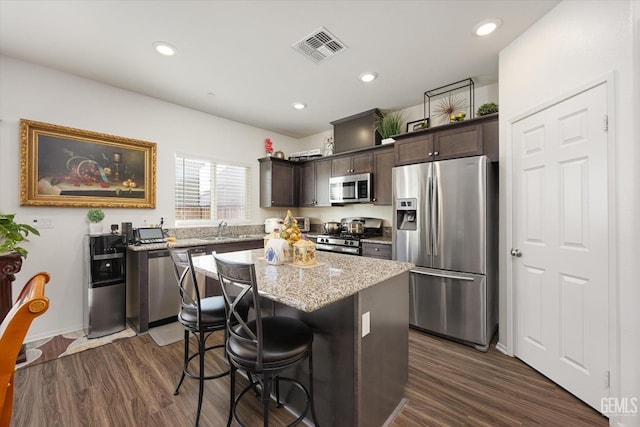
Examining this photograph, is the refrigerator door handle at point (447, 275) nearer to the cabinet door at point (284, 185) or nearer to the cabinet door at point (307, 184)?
the cabinet door at point (307, 184)

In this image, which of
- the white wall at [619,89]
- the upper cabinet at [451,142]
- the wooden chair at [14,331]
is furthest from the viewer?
the upper cabinet at [451,142]

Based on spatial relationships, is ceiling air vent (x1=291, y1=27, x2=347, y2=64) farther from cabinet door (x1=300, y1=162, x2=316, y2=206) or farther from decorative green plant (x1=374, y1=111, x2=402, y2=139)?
cabinet door (x1=300, y1=162, x2=316, y2=206)

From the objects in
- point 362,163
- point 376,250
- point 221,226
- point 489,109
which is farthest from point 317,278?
point 221,226

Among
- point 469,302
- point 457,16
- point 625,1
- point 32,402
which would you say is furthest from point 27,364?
point 625,1

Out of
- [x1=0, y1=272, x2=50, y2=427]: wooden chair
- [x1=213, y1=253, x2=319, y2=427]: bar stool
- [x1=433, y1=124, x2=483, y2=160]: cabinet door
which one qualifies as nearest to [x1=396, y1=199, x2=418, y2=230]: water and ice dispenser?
[x1=433, y1=124, x2=483, y2=160]: cabinet door

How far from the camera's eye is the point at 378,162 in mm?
3906

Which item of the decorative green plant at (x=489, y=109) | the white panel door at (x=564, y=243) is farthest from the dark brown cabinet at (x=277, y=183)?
the white panel door at (x=564, y=243)

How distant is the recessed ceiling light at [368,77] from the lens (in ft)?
9.79

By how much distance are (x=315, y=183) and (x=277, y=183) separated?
0.68m

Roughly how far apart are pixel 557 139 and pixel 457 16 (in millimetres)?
1241

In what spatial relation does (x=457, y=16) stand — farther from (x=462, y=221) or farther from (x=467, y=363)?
(x=467, y=363)

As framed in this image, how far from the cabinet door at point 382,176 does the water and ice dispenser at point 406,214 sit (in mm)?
577

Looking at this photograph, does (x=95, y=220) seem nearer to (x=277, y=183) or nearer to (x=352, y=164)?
(x=277, y=183)

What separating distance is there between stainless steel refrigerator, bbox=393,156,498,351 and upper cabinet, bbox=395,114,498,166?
22cm
